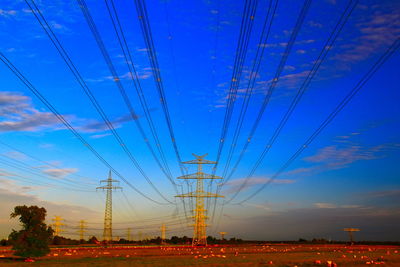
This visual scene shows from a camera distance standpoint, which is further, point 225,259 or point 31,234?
point 31,234

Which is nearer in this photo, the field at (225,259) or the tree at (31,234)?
the field at (225,259)

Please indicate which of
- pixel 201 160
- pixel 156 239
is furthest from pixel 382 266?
pixel 156 239

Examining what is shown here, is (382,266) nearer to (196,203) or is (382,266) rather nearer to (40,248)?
(40,248)

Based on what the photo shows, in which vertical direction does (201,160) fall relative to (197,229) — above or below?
above

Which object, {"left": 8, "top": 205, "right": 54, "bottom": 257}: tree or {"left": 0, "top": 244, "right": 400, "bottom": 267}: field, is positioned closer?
{"left": 0, "top": 244, "right": 400, "bottom": 267}: field

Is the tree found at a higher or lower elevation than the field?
higher

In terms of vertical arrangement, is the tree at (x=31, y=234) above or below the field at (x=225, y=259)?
above

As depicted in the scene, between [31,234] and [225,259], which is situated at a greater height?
[31,234]

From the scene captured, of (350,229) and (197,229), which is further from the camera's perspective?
(350,229)
